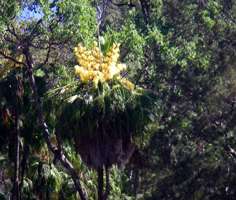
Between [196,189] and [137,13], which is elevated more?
[137,13]

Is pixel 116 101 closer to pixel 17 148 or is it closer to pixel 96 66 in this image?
pixel 96 66

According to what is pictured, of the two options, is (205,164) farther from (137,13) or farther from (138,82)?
(137,13)

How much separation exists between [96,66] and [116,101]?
3.32 ft

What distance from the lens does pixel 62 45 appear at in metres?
18.5

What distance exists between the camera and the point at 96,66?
16078 millimetres

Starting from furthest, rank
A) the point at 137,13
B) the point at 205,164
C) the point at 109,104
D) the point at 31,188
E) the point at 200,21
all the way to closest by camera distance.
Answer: the point at 205,164
the point at 200,21
the point at 137,13
the point at 31,188
the point at 109,104

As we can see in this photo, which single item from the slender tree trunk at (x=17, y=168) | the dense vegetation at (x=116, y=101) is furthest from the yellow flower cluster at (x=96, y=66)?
the slender tree trunk at (x=17, y=168)

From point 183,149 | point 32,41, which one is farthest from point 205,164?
point 32,41

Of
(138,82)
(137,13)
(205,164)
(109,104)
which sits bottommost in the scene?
(109,104)

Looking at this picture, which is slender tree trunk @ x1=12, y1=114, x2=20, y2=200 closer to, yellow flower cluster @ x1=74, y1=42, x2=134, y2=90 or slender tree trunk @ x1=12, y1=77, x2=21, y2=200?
slender tree trunk @ x1=12, y1=77, x2=21, y2=200

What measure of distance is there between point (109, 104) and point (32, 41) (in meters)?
4.03

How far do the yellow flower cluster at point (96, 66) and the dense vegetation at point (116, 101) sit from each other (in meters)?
0.03

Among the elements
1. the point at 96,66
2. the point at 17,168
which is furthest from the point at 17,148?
the point at 96,66

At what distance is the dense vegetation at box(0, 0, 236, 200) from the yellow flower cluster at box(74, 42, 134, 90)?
3 cm
